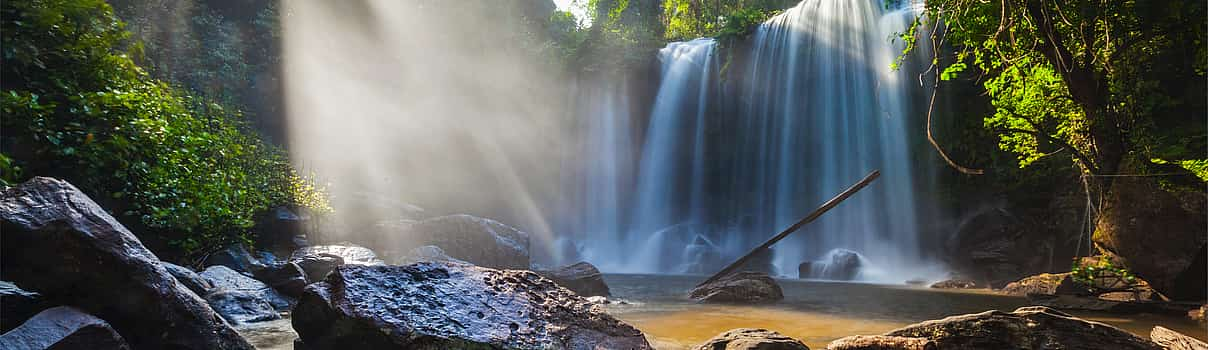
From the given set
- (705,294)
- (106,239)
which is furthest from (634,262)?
(106,239)

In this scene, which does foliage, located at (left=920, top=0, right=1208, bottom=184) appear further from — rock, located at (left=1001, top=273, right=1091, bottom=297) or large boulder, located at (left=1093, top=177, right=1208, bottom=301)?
rock, located at (left=1001, top=273, right=1091, bottom=297)

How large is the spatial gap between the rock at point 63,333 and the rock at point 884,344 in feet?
13.3

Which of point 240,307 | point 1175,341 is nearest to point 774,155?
point 1175,341

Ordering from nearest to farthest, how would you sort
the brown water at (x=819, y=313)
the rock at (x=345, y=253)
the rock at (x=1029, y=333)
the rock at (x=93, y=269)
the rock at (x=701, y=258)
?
the rock at (x=93, y=269) < the rock at (x=1029, y=333) < the brown water at (x=819, y=313) < the rock at (x=345, y=253) < the rock at (x=701, y=258)

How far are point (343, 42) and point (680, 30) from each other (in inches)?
693

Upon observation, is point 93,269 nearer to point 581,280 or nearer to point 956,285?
point 581,280

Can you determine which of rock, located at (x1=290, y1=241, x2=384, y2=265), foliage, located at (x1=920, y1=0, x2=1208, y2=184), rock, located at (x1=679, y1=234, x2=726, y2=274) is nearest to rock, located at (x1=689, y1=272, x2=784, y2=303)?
foliage, located at (x1=920, y1=0, x2=1208, y2=184)

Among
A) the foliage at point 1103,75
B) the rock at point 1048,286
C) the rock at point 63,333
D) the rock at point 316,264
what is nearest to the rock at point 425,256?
the rock at point 316,264

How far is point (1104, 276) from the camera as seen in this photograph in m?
7.47

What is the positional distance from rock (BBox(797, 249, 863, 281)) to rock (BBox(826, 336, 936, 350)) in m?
10.8

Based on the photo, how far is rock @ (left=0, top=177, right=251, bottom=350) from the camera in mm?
2629

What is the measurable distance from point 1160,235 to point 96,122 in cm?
1159

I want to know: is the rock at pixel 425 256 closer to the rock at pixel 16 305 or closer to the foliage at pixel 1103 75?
the rock at pixel 16 305

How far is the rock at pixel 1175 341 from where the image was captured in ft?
9.89
